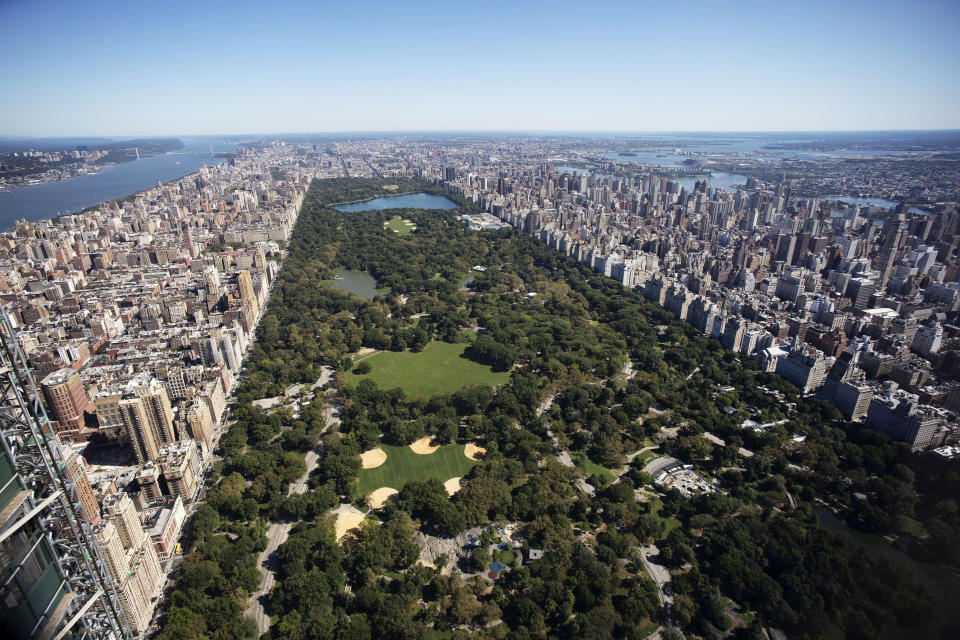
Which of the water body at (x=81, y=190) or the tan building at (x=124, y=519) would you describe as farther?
the water body at (x=81, y=190)

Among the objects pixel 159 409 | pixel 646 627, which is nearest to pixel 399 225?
pixel 159 409

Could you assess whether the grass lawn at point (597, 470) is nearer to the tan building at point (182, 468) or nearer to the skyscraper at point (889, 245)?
the tan building at point (182, 468)

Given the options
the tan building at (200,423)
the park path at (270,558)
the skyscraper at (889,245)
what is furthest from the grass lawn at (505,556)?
the skyscraper at (889,245)

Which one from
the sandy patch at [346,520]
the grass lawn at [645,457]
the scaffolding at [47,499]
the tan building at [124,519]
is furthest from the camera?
the grass lawn at [645,457]

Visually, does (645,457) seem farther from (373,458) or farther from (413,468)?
(373,458)

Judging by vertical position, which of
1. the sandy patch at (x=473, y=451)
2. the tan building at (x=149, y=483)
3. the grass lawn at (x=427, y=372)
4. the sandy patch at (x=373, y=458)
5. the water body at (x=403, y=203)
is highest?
the water body at (x=403, y=203)

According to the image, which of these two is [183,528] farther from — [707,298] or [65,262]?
[65,262]

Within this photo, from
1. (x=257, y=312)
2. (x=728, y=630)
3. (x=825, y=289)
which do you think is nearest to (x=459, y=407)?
(x=728, y=630)
